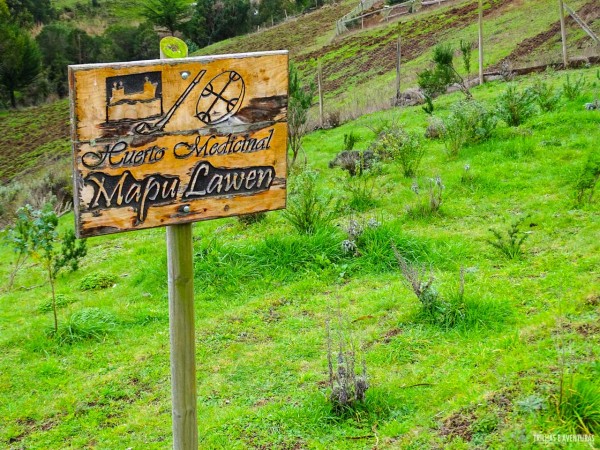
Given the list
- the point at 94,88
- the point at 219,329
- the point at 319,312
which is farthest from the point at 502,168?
the point at 94,88

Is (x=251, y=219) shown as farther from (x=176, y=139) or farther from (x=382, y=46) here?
(x=382, y=46)

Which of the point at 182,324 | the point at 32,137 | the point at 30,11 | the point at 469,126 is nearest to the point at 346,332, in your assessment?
the point at 182,324

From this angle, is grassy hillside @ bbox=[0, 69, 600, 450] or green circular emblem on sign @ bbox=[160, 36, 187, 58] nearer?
green circular emblem on sign @ bbox=[160, 36, 187, 58]

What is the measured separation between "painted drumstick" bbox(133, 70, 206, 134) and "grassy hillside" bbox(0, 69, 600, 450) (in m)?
2.19

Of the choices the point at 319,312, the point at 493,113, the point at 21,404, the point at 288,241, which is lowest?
the point at 21,404

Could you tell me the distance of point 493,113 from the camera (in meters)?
11.0

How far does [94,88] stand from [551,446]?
113 inches

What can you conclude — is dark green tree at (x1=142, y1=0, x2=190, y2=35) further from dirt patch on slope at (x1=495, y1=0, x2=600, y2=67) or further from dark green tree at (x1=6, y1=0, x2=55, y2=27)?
dirt patch on slope at (x1=495, y1=0, x2=600, y2=67)

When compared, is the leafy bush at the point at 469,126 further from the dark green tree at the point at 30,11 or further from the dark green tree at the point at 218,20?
the dark green tree at the point at 30,11

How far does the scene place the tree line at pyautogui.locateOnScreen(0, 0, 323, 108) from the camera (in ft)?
151

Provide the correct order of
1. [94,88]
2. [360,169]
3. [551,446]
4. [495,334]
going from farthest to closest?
[360,169] → [495,334] → [551,446] → [94,88]

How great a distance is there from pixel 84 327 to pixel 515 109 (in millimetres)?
7680

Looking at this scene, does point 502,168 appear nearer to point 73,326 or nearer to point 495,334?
point 495,334

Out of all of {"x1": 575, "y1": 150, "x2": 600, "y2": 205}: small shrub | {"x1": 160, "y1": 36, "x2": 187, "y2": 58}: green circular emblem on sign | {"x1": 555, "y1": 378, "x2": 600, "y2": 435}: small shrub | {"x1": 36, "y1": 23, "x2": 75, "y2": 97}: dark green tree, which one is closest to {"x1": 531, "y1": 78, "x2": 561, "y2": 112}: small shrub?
{"x1": 575, "y1": 150, "x2": 600, "y2": 205}: small shrub
